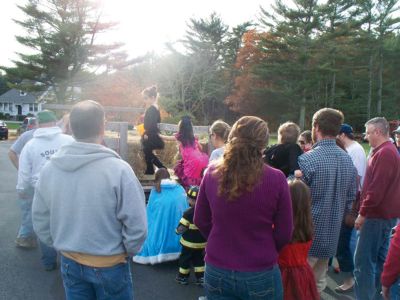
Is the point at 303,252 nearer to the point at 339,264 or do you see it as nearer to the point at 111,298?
the point at 111,298

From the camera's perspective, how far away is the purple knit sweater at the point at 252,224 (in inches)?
89.6

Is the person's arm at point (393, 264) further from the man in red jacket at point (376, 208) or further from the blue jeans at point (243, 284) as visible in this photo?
the man in red jacket at point (376, 208)

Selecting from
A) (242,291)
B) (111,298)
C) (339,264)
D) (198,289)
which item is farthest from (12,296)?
(339,264)

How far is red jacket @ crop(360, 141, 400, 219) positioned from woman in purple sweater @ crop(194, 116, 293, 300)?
1633 millimetres

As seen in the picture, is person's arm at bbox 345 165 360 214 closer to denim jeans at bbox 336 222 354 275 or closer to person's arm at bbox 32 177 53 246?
denim jeans at bbox 336 222 354 275

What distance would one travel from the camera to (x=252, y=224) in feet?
7.52

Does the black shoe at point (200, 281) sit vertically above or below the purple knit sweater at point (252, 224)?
below

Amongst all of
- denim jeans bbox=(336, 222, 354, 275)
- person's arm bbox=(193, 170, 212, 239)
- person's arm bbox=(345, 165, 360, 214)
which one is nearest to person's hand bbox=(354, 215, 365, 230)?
person's arm bbox=(345, 165, 360, 214)

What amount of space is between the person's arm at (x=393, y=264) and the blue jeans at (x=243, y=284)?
656 mm

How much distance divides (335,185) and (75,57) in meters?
30.6

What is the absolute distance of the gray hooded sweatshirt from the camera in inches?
92.7

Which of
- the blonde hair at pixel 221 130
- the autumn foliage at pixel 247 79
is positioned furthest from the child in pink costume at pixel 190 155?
the autumn foliage at pixel 247 79

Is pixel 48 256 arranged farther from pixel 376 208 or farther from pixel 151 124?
pixel 376 208

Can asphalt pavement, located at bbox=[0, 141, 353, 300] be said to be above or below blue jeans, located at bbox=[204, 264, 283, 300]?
below
